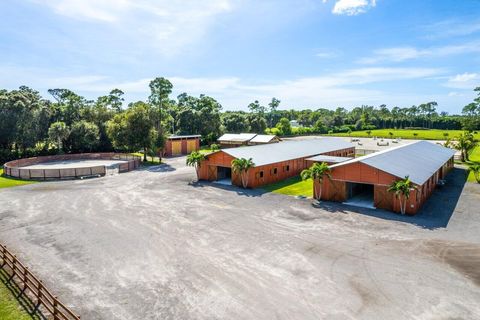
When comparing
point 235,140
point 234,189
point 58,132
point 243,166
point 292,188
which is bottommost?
point 292,188

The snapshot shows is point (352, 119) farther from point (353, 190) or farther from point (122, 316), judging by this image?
point (122, 316)

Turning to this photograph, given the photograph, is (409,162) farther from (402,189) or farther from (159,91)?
(159,91)

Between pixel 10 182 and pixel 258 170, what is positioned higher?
pixel 258 170

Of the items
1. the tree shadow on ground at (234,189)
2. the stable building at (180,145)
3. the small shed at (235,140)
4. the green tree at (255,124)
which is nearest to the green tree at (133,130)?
the stable building at (180,145)

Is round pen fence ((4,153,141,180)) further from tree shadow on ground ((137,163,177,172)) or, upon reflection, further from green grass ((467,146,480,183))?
green grass ((467,146,480,183))

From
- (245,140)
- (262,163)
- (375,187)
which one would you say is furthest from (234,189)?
(245,140)

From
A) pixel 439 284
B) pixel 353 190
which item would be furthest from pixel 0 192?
pixel 439 284
